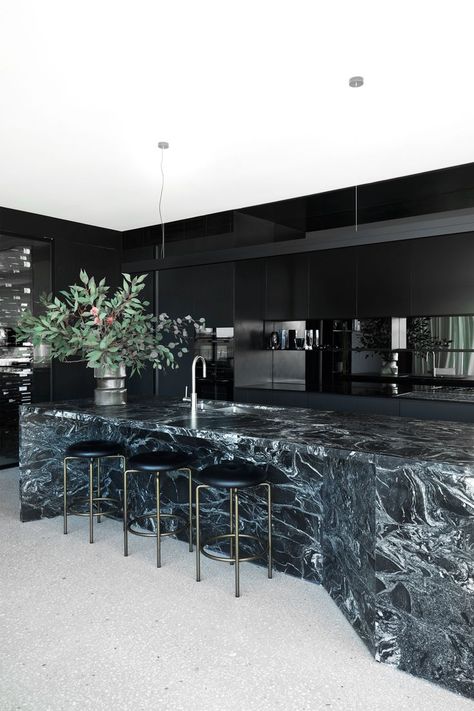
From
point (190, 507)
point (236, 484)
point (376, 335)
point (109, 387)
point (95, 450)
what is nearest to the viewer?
point (236, 484)

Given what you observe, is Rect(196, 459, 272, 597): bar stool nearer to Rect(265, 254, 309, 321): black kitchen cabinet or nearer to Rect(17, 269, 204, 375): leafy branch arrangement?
Rect(17, 269, 204, 375): leafy branch arrangement

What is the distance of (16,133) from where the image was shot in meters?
3.50

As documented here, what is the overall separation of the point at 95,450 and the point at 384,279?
3.24 m

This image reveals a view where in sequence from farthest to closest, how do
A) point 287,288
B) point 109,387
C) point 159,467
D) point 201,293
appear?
point 201,293
point 287,288
point 109,387
point 159,467

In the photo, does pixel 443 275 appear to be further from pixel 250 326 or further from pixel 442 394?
pixel 250 326

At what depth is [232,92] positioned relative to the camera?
114 inches

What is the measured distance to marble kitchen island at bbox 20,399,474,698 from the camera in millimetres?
2037

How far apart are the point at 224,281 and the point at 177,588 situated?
3626mm

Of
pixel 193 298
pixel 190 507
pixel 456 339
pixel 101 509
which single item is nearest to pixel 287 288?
pixel 193 298

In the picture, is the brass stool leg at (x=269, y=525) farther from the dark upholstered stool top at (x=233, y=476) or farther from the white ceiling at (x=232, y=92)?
the white ceiling at (x=232, y=92)

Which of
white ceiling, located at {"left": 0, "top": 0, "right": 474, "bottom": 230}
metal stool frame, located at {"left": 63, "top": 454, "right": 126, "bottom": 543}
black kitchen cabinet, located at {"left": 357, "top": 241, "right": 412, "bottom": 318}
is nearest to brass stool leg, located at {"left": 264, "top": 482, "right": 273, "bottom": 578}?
metal stool frame, located at {"left": 63, "top": 454, "right": 126, "bottom": 543}

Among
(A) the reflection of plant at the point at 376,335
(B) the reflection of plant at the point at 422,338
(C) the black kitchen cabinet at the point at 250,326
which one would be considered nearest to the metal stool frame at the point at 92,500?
(C) the black kitchen cabinet at the point at 250,326

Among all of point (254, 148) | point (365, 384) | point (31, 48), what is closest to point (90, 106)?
point (31, 48)

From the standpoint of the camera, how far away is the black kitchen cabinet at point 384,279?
16.8 ft
